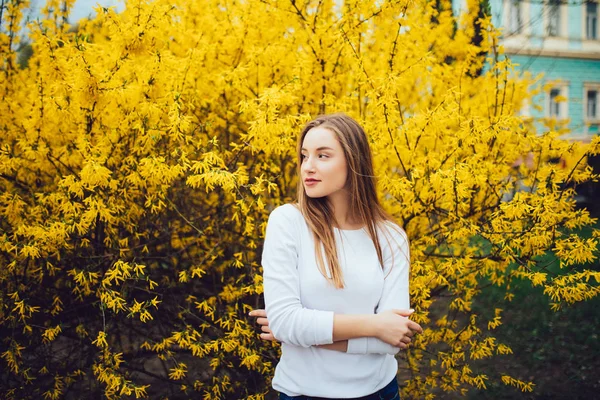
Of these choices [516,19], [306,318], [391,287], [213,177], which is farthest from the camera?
[516,19]

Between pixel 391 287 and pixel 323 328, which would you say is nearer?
pixel 323 328

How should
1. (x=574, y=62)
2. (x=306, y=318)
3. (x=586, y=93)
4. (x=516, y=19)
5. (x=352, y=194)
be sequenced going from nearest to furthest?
(x=306, y=318) → (x=352, y=194) → (x=516, y=19) → (x=574, y=62) → (x=586, y=93)

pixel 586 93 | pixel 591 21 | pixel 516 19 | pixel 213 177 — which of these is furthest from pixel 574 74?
pixel 213 177

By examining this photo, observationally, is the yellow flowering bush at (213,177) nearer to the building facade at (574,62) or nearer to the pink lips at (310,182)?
the pink lips at (310,182)

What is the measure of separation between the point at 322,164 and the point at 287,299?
1.69 ft

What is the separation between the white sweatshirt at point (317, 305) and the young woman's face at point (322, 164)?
5.1 inches

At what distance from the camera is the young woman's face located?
173 centimetres

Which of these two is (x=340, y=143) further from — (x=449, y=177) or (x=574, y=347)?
(x=574, y=347)

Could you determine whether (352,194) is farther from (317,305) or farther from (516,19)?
(516,19)

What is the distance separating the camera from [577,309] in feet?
16.7

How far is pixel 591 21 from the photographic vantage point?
51.3 feet

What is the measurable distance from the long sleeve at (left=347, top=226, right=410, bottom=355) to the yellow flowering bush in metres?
0.74

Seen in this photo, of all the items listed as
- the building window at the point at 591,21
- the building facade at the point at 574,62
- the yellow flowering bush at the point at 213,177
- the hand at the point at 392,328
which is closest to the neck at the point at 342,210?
the hand at the point at 392,328

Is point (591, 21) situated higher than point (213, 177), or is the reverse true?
point (591, 21)
